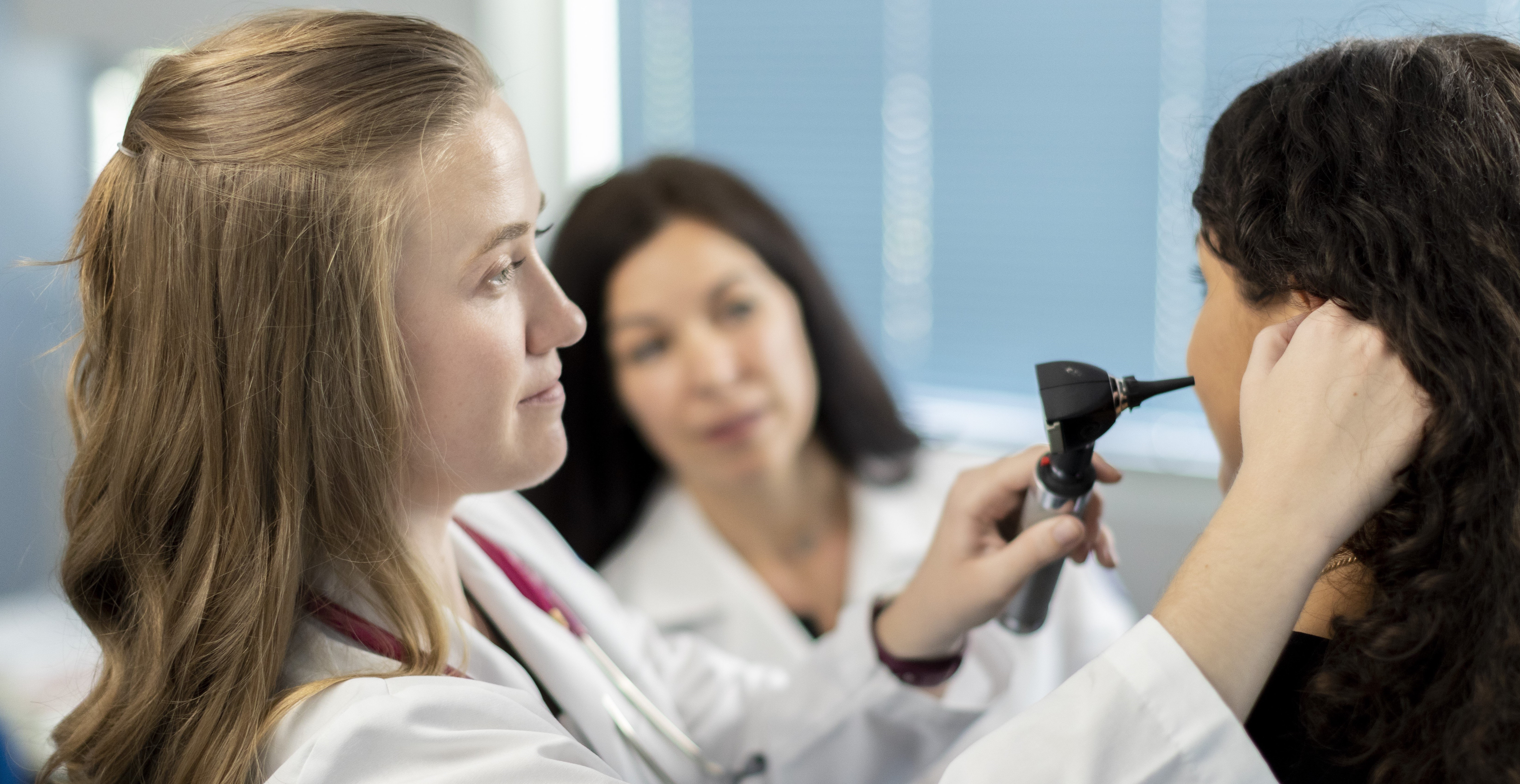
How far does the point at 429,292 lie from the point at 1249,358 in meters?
0.64

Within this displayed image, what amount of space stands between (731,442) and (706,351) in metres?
0.17

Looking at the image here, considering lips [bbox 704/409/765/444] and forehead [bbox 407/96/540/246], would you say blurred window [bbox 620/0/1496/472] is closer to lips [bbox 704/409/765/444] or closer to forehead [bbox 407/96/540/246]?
lips [bbox 704/409/765/444]

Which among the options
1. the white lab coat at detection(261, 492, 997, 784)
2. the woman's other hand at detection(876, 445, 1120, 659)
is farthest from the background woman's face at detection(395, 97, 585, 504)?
the woman's other hand at detection(876, 445, 1120, 659)

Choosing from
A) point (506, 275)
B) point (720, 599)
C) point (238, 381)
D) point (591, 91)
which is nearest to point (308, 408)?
point (238, 381)

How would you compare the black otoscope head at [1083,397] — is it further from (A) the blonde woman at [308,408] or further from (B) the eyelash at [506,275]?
(B) the eyelash at [506,275]

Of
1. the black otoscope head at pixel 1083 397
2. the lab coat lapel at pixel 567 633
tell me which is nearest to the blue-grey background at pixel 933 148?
the lab coat lapel at pixel 567 633

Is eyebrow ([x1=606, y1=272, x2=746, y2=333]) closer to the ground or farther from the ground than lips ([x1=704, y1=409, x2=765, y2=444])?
farther from the ground

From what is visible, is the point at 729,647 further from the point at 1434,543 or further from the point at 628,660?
the point at 1434,543

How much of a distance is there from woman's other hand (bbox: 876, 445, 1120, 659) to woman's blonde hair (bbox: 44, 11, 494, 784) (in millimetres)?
496

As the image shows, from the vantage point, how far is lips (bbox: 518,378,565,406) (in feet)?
2.99

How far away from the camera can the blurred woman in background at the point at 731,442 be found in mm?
1652

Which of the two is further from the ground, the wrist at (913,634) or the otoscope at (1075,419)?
the otoscope at (1075,419)

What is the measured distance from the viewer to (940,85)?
8.30 ft

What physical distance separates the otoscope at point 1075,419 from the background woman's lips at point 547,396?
427mm
